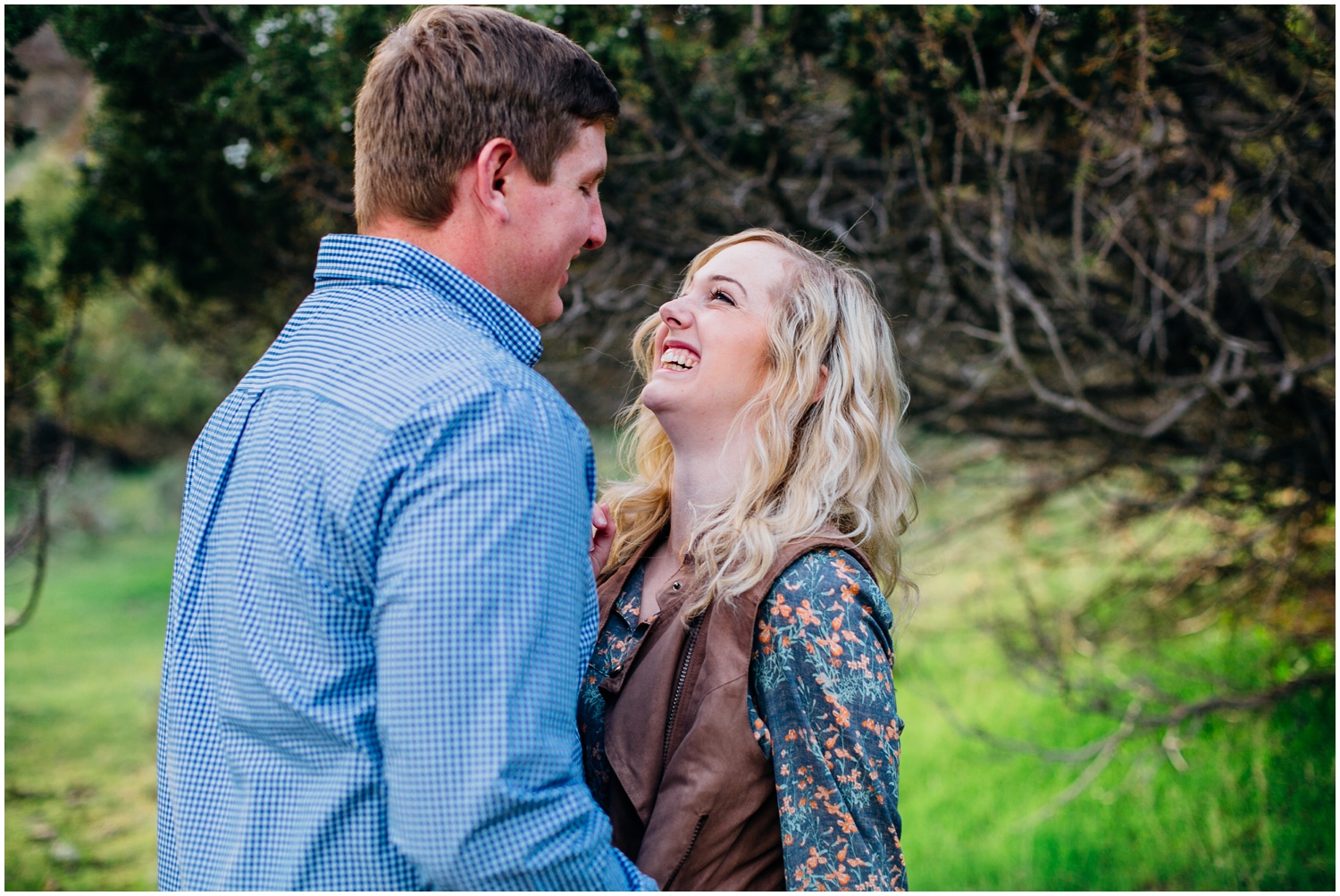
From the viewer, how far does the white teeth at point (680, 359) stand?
186cm

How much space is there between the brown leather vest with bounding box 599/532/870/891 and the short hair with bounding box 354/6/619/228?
71 centimetres

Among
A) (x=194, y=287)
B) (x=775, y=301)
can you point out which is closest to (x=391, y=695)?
(x=775, y=301)

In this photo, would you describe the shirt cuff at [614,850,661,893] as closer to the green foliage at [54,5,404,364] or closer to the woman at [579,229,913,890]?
the woman at [579,229,913,890]

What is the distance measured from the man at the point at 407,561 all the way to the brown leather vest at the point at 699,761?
0.29m

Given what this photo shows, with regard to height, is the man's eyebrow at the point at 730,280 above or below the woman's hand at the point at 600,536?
above

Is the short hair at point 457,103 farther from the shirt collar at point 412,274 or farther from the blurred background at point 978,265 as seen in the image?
the blurred background at point 978,265

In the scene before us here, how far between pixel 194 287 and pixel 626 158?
199 cm

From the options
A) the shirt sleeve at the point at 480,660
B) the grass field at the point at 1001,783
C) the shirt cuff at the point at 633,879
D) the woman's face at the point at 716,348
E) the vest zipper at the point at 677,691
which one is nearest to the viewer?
the shirt sleeve at the point at 480,660

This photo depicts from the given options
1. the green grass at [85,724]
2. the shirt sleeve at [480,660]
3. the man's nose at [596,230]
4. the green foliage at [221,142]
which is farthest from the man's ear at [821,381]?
the green grass at [85,724]

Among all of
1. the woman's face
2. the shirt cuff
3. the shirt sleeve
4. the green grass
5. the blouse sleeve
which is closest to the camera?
the shirt sleeve

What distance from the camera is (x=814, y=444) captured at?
182 centimetres

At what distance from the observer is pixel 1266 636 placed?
18.9 ft

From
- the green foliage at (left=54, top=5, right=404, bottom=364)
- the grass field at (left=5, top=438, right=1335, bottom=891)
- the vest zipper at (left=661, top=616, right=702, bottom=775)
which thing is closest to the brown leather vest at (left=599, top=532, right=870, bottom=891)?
the vest zipper at (left=661, top=616, right=702, bottom=775)

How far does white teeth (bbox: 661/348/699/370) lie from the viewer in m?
1.86
